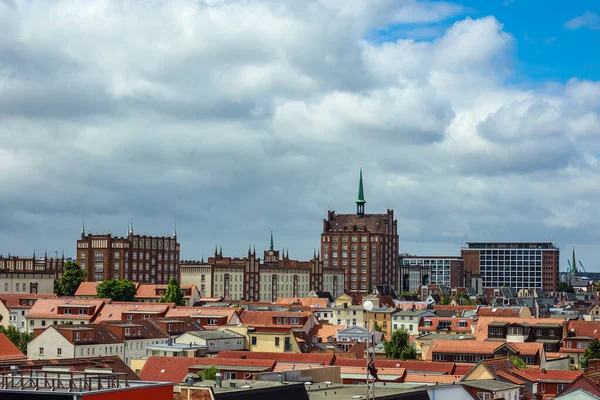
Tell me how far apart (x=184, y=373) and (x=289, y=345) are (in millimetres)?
36198

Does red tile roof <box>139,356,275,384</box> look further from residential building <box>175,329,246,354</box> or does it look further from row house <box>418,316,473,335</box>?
row house <box>418,316,473,335</box>

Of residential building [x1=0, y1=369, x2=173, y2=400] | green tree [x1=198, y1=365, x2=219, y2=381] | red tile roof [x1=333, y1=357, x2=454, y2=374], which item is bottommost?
red tile roof [x1=333, y1=357, x2=454, y2=374]

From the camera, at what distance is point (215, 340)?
12075 cm

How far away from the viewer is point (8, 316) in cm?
16838

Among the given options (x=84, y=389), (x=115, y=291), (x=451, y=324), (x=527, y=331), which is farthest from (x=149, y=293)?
(x=84, y=389)

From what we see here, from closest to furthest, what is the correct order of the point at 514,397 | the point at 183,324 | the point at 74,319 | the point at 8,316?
the point at 514,397 < the point at 183,324 < the point at 74,319 < the point at 8,316

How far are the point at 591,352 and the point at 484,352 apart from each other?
15.7 metres

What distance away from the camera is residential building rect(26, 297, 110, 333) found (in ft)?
508

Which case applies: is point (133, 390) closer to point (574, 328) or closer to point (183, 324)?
point (183, 324)

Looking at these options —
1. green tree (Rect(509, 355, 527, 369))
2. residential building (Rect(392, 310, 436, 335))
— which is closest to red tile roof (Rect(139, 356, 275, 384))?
green tree (Rect(509, 355, 527, 369))

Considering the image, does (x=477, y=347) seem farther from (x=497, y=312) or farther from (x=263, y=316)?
(x=497, y=312)

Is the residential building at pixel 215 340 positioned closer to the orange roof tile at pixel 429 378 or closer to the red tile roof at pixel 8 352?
the orange roof tile at pixel 429 378

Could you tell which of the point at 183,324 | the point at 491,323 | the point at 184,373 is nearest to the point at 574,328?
the point at 491,323

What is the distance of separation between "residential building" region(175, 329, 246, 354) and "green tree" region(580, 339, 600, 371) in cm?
4105
